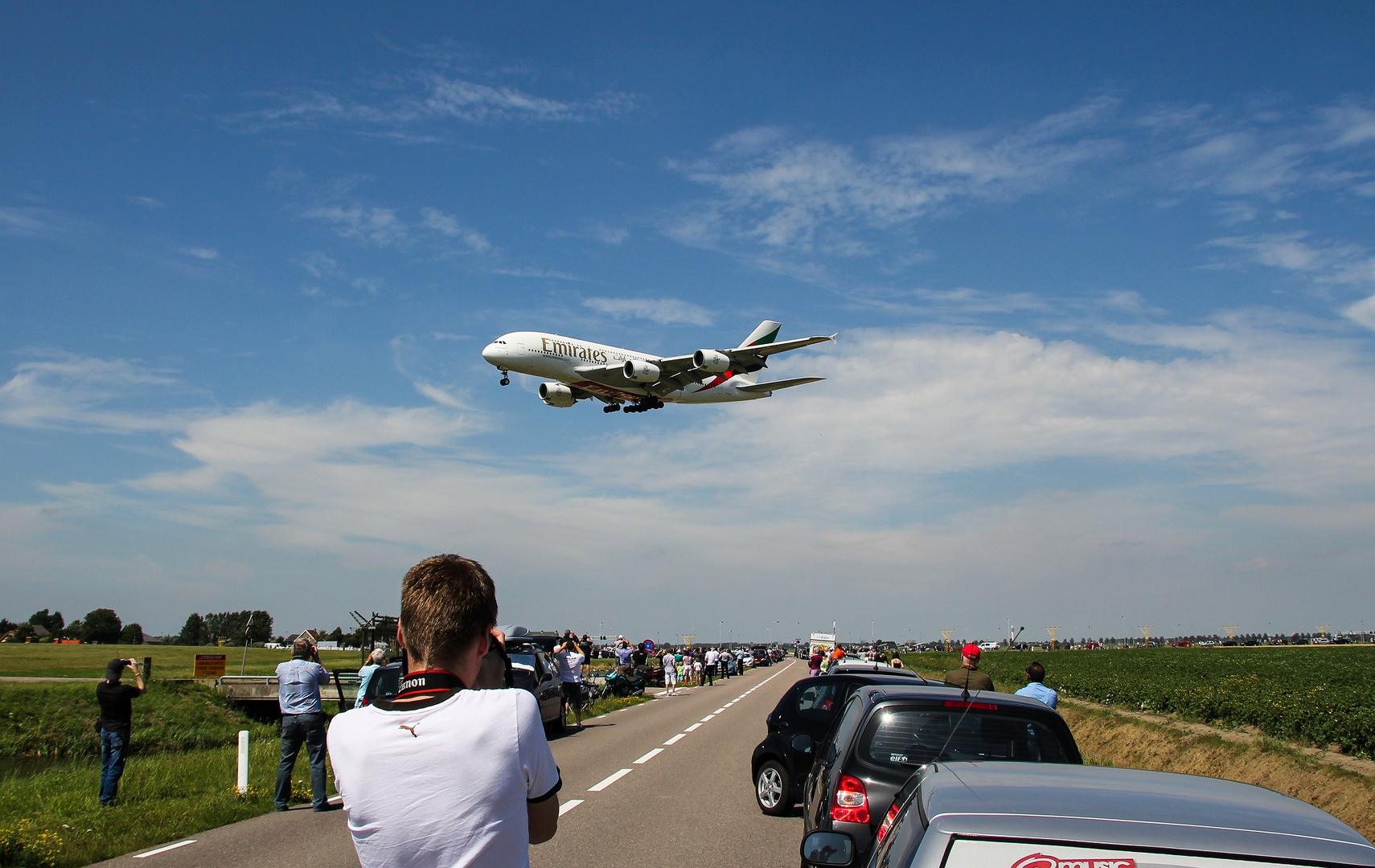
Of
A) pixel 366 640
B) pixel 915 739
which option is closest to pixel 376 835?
pixel 915 739

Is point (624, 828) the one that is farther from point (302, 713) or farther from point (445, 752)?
point (445, 752)

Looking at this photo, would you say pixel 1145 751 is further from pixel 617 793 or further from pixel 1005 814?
pixel 1005 814

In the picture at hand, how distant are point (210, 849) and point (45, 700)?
100.0ft

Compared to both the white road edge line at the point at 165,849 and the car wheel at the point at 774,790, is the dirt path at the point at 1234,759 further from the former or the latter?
the white road edge line at the point at 165,849

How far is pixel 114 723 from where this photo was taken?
1152 centimetres

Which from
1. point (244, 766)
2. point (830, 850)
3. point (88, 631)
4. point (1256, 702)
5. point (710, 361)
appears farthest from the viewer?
point (88, 631)

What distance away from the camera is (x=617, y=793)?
11594 millimetres

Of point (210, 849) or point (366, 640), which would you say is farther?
point (366, 640)

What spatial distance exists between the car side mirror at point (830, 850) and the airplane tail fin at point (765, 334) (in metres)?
46.3

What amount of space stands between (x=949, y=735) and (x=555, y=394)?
1196 inches

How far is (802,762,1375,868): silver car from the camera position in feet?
7.23

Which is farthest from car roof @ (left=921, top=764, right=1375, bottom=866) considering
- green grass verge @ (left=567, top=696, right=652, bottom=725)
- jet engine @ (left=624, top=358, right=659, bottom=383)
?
jet engine @ (left=624, top=358, right=659, bottom=383)

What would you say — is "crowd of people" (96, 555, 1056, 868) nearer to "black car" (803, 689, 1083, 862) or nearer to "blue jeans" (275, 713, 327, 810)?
"black car" (803, 689, 1083, 862)

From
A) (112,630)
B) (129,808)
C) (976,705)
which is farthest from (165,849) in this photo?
(112,630)
